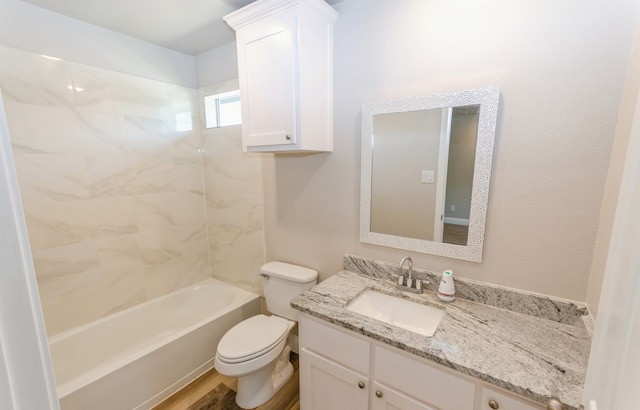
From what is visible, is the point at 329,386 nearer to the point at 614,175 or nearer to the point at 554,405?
the point at 554,405

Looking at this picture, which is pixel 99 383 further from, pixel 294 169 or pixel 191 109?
pixel 191 109

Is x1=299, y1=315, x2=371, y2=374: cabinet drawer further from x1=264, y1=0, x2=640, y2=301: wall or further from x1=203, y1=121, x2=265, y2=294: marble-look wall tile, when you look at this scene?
x1=203, y1=121, x2=265, y2=294: marble-look wall tile

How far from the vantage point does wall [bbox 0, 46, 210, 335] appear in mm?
1637

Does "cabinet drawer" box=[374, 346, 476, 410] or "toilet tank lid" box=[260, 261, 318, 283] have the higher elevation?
"toilet tank lid" box=[260, 261, 318, 283]

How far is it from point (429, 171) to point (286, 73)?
90 centimetres

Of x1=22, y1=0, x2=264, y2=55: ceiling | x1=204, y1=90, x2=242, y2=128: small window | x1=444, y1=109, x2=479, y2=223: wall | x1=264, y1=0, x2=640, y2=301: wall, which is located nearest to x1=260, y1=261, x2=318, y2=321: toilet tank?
x1=264, y1=0, x2=640, y2=301: wall

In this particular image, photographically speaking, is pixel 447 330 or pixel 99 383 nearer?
pixel 447 330

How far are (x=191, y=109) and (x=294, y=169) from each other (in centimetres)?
119

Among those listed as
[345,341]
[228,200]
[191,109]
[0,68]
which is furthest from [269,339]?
[0,68]

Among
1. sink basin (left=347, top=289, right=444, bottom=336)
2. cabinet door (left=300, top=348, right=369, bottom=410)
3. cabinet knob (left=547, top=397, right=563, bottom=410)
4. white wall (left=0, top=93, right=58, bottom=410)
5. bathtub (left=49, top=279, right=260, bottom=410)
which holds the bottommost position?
bathtub (left=49, top=279, right=260, bottom=410)

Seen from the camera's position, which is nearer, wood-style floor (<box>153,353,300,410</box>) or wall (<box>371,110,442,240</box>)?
wall (<box>371,110,442,240</box>)

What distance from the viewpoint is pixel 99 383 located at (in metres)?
1.48

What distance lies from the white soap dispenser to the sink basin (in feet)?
0.22

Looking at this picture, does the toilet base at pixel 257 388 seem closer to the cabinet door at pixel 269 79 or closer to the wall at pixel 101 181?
the wall at pixel 101 181
